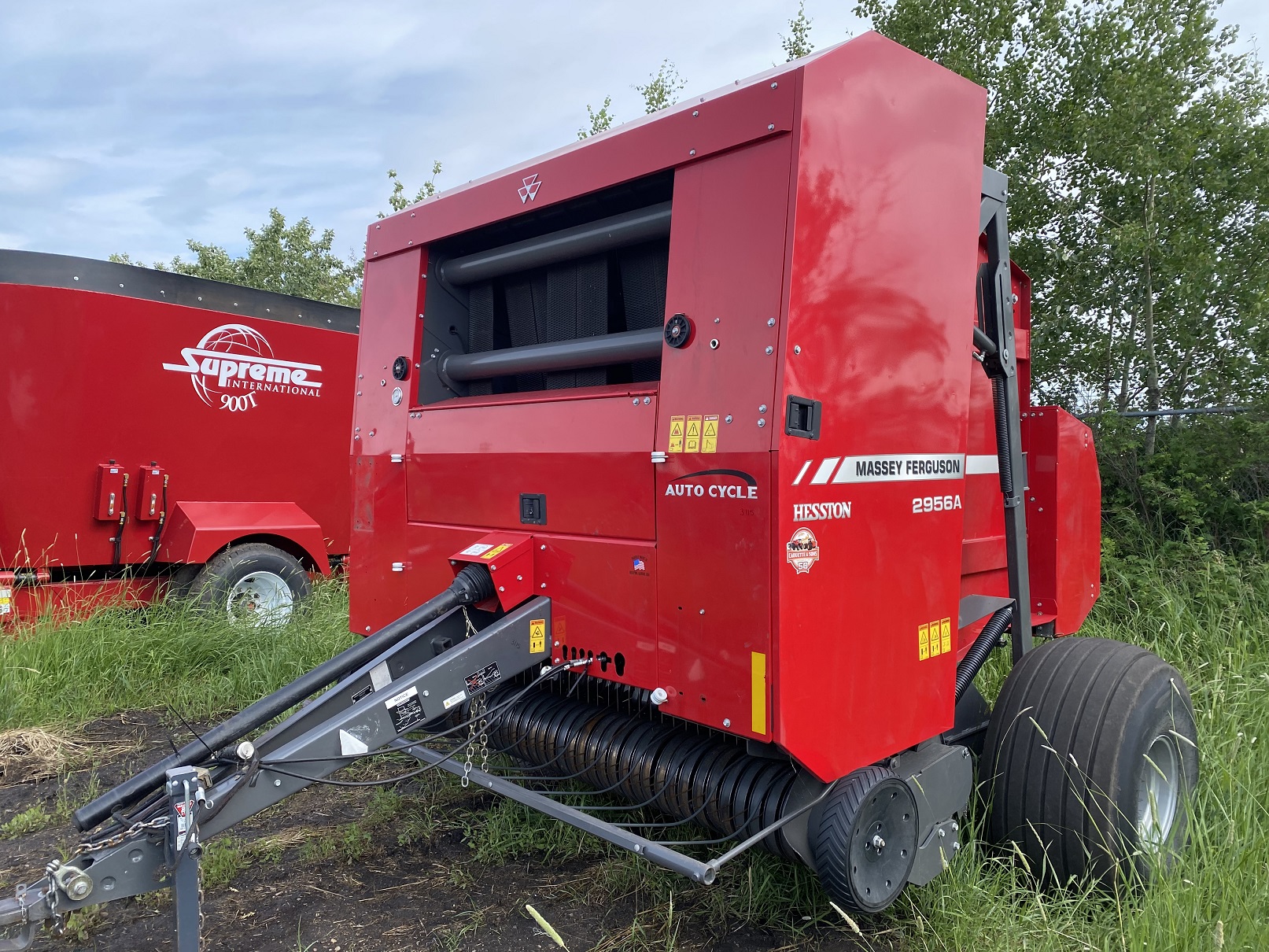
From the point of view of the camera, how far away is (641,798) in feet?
9.55

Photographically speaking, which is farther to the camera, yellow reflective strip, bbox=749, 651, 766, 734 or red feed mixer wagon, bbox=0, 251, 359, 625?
red feed mixer wagon, bbox=0, 251, 359, 625

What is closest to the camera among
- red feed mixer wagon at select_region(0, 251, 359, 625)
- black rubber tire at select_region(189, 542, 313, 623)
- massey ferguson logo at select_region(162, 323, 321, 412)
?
red feed mixer wagon at select_region(0, 251, 359, 625)

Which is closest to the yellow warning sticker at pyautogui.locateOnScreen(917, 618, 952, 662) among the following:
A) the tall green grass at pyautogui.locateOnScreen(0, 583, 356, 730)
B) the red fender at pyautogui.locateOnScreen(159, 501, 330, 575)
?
the tall green grass at pyautogui.locateOnScreen(0, 583, 356, 730)

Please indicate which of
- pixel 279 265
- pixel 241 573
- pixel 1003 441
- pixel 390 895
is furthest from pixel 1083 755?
pixel 279 265

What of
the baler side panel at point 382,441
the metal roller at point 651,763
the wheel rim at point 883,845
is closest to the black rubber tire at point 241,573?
the baler side panel at point 382,441

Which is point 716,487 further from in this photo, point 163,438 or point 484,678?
point 163,438

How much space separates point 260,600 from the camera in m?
6.28

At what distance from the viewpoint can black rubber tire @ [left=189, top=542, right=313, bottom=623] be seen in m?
5.92

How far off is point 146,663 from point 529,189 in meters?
4.04

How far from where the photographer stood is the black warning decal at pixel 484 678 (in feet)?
8.70

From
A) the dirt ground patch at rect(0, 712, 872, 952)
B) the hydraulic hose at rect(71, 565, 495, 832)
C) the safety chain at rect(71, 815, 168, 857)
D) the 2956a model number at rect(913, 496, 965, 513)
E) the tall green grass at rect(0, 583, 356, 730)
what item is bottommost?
the dirt ground patch at rect(0, 712, 872, 952)

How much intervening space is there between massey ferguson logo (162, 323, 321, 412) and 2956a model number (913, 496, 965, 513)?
212 inches

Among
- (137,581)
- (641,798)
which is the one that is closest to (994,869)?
(641,798)

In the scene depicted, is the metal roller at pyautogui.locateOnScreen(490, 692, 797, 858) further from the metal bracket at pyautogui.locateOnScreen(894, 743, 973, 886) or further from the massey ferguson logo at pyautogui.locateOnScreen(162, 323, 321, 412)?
the massey ferguson logo at pyautogui.locateOnScreen(162, 323, 321, 412)
